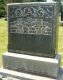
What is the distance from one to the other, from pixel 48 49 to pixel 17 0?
11062 millimetres

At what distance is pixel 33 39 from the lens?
566cm

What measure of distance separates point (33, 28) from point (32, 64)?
0.87 metres

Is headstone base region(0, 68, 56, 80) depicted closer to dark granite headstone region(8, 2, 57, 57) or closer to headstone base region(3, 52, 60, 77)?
headstone base region(3, 52, 60, 77)

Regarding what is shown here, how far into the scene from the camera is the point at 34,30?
562cm

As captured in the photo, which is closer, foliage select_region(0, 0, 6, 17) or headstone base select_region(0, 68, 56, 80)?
headstone base select_region(0, 68, 56, 80)

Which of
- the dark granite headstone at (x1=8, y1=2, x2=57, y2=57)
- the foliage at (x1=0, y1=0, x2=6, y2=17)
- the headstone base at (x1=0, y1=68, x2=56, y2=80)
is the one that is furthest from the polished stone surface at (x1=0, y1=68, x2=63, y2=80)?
the foliage at (x1=0, y1=0, x2=6, y2=17)

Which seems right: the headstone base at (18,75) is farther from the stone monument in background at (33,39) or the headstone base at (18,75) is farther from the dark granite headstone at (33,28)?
the dark granite headstone at (33,28)

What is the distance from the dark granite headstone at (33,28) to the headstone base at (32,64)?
167 mm

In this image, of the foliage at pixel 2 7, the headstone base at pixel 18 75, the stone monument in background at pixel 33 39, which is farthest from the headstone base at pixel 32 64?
the foliage at pixel 2 7

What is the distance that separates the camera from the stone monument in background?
212 inches

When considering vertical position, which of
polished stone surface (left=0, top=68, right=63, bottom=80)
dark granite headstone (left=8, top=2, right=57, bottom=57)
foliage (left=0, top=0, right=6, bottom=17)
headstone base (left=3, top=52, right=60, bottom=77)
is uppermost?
foliage (left=0, top=0, right=6, bottom=17)

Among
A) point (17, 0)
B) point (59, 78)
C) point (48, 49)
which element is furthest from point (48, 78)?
point (17, 0)

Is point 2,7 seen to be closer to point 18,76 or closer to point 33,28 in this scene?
point 33,28

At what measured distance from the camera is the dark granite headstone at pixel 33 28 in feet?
17.7
